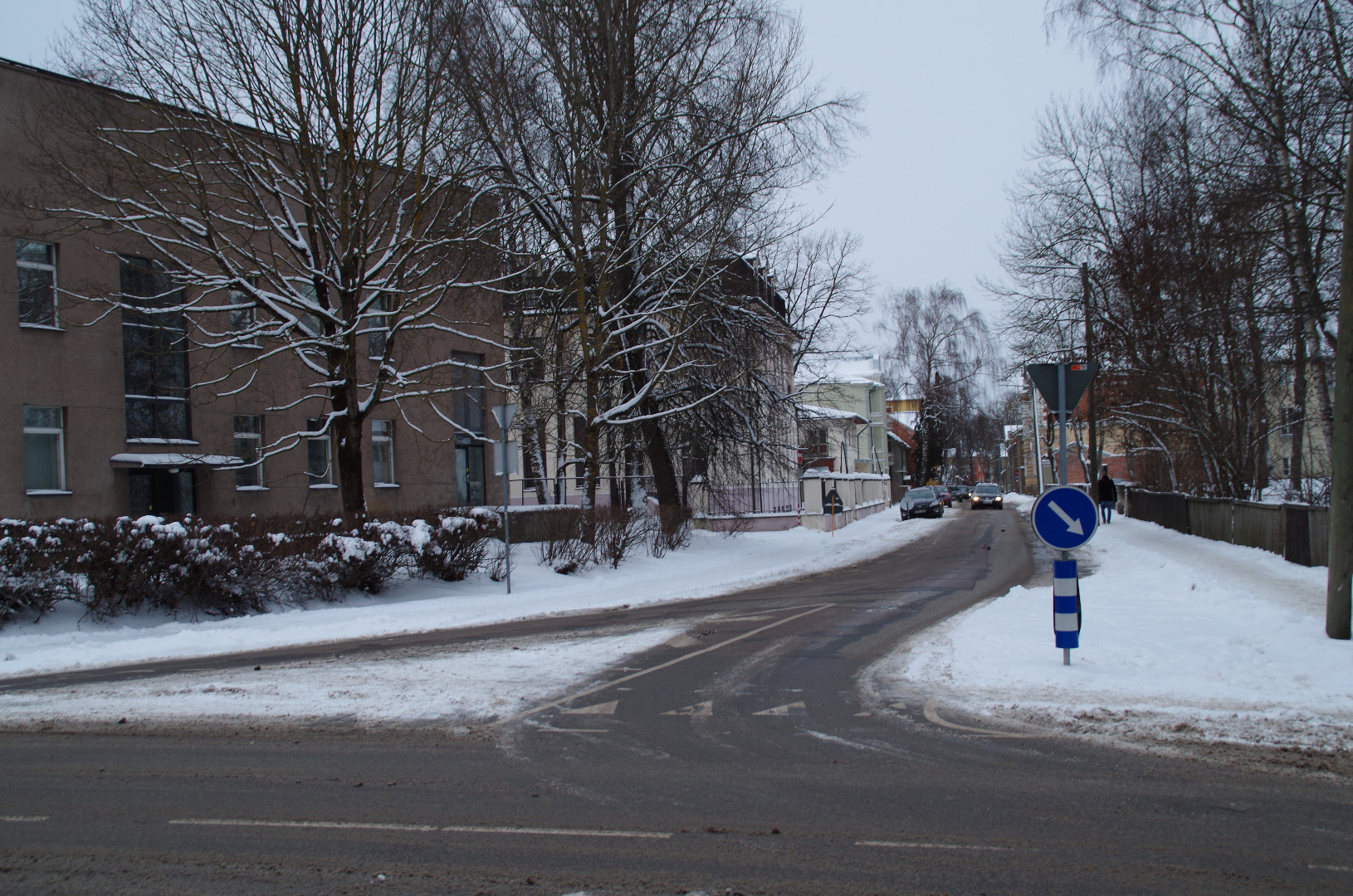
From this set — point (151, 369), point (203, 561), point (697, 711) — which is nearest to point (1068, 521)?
point (697, 711)

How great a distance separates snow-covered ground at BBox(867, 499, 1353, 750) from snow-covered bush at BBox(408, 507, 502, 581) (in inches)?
344

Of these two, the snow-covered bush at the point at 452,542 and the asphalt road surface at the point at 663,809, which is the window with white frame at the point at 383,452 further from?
the asphalt road surface at the point at 663,809

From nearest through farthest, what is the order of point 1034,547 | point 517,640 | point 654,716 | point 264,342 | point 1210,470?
point 654,716 < point 517,640 < point 264,342 < point 1034,547 < point 1210,470

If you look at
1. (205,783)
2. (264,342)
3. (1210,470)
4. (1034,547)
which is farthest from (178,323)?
(1210,470)

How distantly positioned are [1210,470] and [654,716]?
27.2 metres

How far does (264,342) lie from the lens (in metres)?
22.6

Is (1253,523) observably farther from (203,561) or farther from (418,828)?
(418,828)

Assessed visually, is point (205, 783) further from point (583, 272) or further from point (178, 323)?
point (178, 323)

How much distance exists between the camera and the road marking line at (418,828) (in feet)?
15.8

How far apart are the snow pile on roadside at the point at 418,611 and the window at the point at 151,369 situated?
9.37 meters

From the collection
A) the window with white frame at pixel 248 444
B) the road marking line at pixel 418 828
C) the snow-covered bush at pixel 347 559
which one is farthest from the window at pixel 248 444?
the road marking line at pixel 418 828

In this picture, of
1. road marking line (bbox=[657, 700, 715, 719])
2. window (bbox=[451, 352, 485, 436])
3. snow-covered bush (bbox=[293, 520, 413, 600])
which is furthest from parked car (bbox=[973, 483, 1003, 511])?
road marking line (bbox=[657, 700, 715, 719])

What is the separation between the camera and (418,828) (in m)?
4.98

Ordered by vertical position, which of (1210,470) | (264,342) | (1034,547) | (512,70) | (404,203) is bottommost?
(1034,547)
